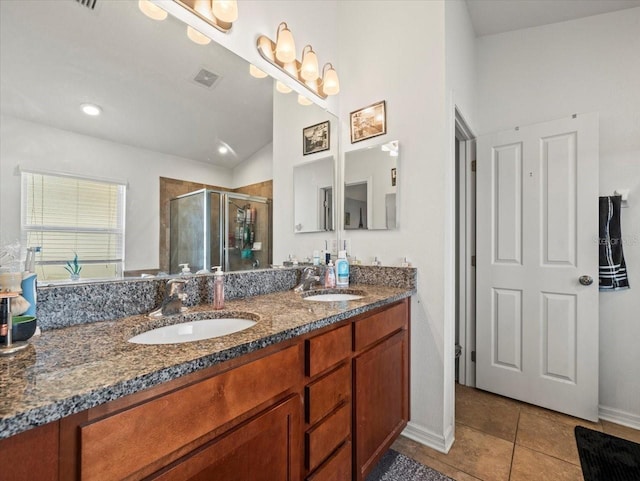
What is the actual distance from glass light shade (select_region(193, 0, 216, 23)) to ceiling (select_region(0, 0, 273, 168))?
0.11 m

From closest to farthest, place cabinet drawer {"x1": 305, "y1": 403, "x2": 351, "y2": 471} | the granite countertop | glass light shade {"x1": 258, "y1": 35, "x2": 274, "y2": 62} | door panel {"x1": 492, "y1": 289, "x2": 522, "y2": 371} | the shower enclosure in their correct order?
the granite countertop, cabinet drawer {"x1": 305, "y1": 403, "x2": 351, "y2": 471}, the shower enclosure, glass light shade {"x1": 258, "y1": 35, "x2": 274, "y2": 62}, door panel {"x1": 492, "y1": 289, "x2": 522, "y2": 371}

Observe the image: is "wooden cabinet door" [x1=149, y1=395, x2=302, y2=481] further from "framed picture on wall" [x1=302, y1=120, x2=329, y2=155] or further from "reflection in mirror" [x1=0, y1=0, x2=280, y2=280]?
"framed picture on wall" [x1=302, y1=120, x2=329, y2=155]

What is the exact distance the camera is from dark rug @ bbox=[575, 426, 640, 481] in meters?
1.45

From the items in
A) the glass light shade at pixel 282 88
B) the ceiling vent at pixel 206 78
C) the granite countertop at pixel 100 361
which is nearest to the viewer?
the granite countertop at pixel 100 361

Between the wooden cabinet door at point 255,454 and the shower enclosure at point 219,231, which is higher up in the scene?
the shower enclosure at point 219,231

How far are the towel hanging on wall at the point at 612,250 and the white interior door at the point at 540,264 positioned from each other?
0.19 ft

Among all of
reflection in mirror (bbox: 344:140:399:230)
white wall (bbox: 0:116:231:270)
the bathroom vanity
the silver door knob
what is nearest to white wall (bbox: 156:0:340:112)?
reflection in mirror (bbox: 344:140:399:230)

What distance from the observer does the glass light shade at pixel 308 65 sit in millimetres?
1796

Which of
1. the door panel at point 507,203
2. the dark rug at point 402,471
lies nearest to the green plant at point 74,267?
the dark rug at point 402,471

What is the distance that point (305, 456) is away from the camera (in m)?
0.97

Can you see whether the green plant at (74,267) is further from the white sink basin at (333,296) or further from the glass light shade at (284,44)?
the glass light shade at (284,44)

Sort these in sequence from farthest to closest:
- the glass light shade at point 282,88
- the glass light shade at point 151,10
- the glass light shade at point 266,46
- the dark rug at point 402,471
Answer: the glass light shade at point 282,88
the glass light shade at point 266,46
the dark rug at point 402,471
the glass light shade at point 151,10

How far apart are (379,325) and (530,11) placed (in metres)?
2.41

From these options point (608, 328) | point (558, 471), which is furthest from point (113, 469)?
point (608, 328)
